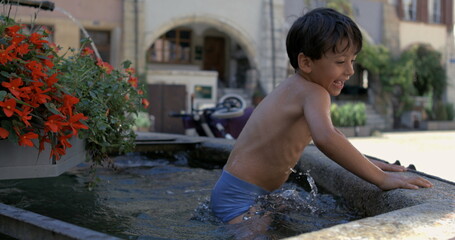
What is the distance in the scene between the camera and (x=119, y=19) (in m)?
15.1

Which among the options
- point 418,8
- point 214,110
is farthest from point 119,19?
point 418,8

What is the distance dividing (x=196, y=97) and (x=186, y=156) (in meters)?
10.8

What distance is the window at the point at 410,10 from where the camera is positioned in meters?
20.7

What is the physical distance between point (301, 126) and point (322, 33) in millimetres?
392

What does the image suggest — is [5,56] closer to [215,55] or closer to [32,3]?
[32,3]

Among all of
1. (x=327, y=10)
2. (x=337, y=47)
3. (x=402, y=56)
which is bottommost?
(x=337, y=47)

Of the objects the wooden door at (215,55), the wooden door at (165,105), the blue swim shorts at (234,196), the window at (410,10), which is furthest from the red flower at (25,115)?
the window at (410,10)

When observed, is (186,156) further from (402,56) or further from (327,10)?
(402,56)

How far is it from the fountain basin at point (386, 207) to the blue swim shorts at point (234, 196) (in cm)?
44

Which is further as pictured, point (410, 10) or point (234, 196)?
point (410, 10)

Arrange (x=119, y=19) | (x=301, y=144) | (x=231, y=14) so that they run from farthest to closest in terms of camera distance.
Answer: (x=231, y=14) < (x=119, y=19) < (x=301, y=144)

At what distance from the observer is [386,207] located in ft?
6.42

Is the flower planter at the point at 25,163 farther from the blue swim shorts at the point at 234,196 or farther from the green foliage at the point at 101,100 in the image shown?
the blue swim shorts at the point at 234,196

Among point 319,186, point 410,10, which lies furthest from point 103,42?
point 319,186
